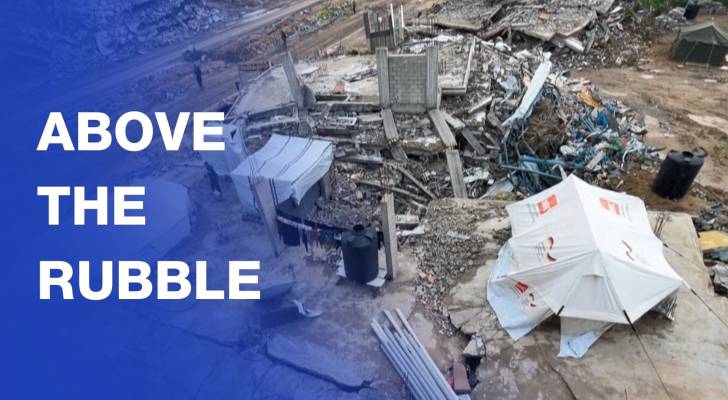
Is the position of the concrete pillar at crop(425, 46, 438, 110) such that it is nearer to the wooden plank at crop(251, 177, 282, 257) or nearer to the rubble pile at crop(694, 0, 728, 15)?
the wooden plank at crop(251, 177, 282, 257)

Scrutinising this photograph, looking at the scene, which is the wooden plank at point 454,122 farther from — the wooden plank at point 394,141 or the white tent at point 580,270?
the white tent at point 580,270

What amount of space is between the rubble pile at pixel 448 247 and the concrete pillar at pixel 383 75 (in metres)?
4.30

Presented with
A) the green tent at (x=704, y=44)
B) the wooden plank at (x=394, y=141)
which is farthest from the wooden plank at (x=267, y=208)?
the green tent at (x=704, y=44)

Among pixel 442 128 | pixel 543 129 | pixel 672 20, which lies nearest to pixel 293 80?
pixel 442 128

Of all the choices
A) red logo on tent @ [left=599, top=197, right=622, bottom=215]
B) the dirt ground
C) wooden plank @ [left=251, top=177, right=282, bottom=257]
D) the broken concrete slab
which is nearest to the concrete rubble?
the broken concrete slab

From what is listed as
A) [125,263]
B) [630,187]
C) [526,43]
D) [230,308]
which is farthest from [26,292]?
[526,43]

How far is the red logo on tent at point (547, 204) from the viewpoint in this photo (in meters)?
8.23

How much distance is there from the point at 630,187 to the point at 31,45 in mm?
31303

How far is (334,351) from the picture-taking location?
7211mm

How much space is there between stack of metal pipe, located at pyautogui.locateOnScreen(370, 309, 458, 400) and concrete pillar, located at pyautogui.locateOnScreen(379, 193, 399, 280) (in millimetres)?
964

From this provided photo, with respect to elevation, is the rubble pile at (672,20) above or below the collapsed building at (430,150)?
above

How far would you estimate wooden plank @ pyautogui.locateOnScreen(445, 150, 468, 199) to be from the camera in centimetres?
1189

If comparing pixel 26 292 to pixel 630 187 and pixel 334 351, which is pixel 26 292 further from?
pixel 630 187
